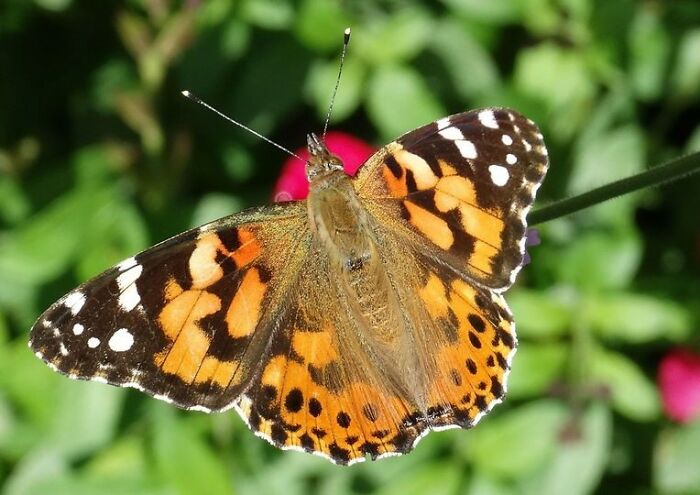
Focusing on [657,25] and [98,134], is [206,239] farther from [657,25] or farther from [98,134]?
[657,25]

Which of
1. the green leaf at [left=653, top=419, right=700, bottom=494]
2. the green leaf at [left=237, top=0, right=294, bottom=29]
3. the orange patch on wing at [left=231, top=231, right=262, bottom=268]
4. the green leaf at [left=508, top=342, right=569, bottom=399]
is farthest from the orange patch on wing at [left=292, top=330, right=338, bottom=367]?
the green leaf at [left=653, top=419, right=700, bottom=494]

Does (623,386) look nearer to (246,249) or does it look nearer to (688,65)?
(688,65)

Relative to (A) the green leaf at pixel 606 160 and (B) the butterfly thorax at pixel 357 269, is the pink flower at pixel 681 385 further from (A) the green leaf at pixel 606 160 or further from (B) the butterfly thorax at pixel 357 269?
(B) the butterfly thorax at pixel 357 269

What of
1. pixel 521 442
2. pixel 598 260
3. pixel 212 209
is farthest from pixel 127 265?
pixel 598 260

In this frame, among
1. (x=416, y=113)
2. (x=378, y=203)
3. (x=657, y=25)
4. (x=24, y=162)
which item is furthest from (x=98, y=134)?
(x=657, y=25)

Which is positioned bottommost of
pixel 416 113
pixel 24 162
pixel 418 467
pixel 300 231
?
pixel 418 467
